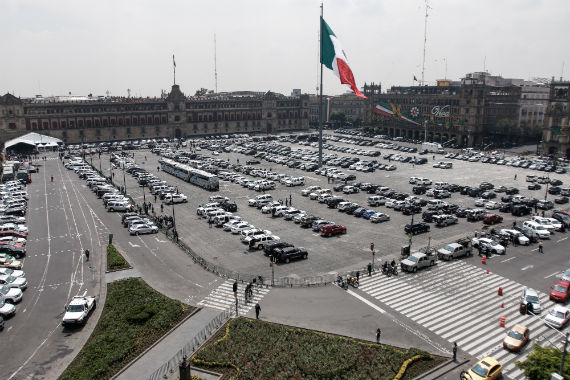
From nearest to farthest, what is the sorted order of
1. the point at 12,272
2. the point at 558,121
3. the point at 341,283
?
the point at 341,283
the point at 12,272
the point at 558,121

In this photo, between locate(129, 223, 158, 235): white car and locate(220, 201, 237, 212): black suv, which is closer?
locate(129, 223, 158, 235): white car

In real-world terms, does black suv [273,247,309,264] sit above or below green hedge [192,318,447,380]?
above

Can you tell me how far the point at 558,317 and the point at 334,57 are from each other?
5647cm

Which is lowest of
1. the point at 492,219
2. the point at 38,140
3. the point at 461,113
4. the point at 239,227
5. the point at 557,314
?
the point at 557,314

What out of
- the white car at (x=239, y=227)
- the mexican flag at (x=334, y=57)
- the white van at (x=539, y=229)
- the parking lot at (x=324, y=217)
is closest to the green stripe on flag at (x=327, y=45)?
the mexican flag at (x=334, y=57)

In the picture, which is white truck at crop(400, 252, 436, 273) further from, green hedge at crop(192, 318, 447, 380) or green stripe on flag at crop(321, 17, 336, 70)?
green stripe on flag at crop(321, 17, 336, 70)

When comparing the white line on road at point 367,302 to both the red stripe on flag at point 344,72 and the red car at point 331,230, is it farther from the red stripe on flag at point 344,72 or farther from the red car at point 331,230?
the red stripe on flag at point 344,72

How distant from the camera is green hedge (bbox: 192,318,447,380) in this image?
24312mm

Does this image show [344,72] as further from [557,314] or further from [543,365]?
[543,365]

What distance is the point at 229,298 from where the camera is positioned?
113ft

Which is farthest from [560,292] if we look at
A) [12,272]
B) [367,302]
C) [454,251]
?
[12,272]

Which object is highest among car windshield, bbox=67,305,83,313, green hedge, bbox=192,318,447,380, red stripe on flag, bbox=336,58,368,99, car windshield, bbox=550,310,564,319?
red stripe on flag, bbox=336,58,368,99

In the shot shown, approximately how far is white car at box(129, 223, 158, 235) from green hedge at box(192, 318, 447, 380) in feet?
82.0

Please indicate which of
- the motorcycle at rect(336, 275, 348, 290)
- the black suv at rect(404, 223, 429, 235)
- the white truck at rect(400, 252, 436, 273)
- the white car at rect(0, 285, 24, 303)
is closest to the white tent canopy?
the white car at rect(0, 285, 24, 303)
